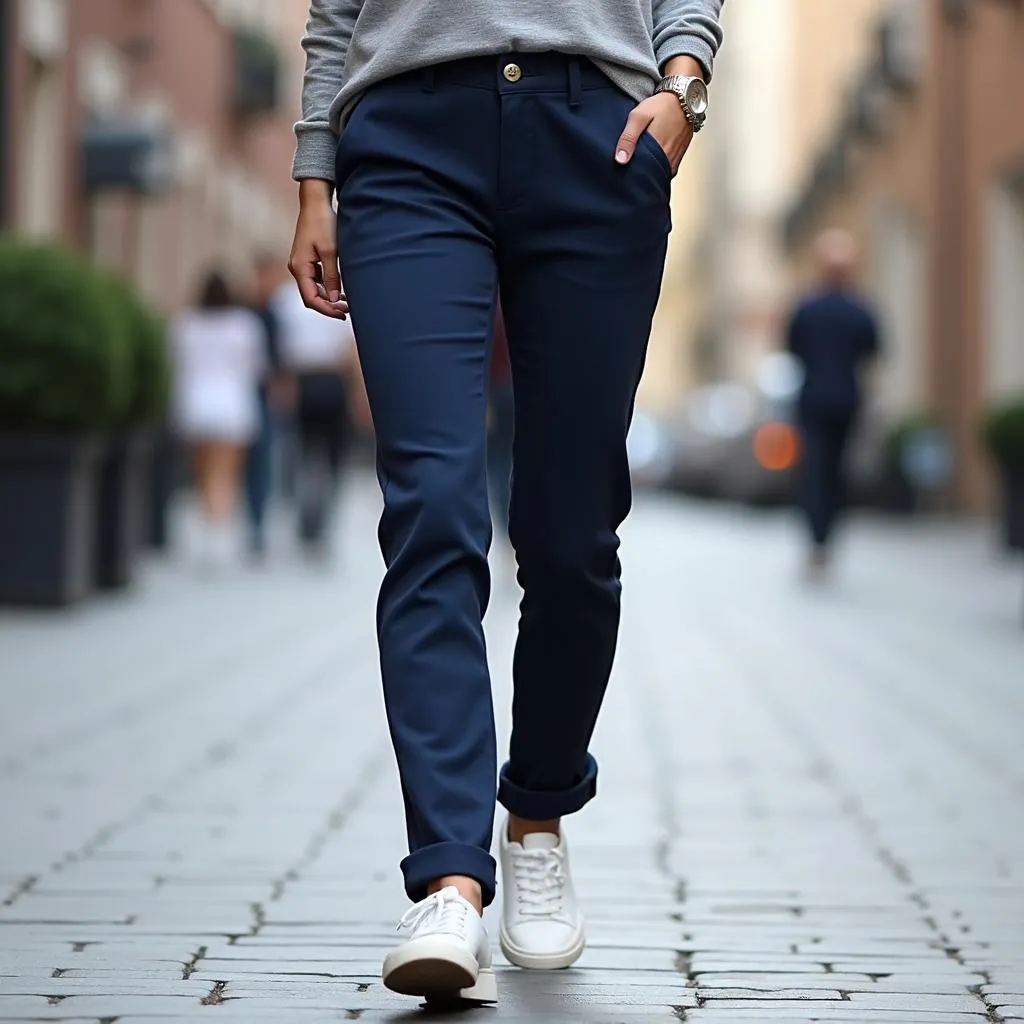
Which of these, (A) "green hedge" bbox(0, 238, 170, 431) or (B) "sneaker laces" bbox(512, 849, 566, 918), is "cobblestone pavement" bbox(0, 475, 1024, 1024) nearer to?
(B) "sneaker laces" bbox(512, 849, 566, 918)

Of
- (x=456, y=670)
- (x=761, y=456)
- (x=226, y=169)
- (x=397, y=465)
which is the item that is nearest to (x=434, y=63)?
(x=397, y=465)

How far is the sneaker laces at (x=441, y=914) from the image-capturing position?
2945mm

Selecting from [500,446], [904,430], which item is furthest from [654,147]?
[904,430]

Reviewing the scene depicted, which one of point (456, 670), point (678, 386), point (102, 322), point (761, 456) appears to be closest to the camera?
point (456, 670)

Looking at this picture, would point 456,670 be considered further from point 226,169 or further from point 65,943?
point 226,169

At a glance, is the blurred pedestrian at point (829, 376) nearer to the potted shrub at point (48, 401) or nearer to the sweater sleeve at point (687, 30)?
the potted shrub at point (48, 401)

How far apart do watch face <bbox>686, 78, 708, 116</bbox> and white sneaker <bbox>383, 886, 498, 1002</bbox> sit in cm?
115

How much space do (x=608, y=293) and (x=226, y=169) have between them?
76.0ft

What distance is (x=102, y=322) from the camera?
30.4 ft

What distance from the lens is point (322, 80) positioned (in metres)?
3.41

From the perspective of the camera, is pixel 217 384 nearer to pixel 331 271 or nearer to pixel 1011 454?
pixel 1011 454

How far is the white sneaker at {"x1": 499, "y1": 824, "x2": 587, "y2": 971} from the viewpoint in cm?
342

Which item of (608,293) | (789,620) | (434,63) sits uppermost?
(434,63)

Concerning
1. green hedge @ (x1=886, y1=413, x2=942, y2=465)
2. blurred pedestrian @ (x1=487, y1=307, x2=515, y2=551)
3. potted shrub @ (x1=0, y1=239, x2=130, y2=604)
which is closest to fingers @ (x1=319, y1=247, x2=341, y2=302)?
potted shrub @ (x1=0, y1=239, x2=130, y2=604)
